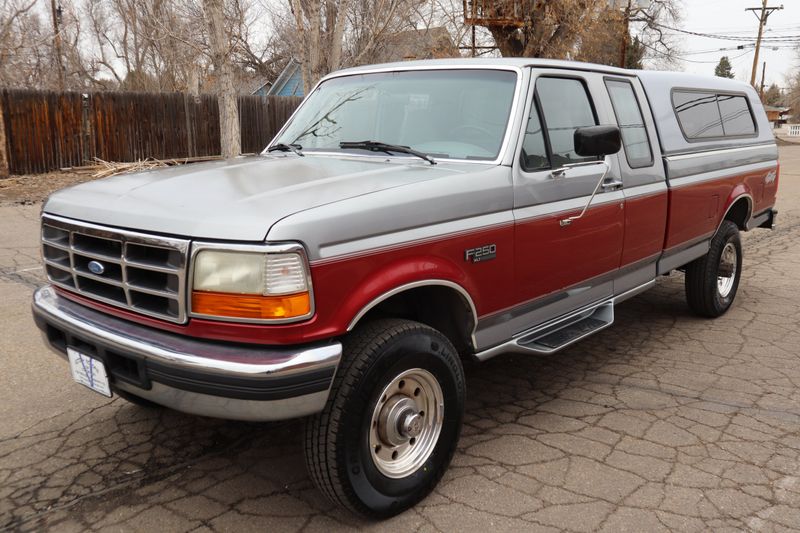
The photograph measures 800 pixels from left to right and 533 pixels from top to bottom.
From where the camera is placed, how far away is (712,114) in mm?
5781

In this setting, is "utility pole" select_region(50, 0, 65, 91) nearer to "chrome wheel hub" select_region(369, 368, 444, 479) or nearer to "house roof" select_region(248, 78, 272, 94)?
"house roof" select_region(248, 78, 272, 94)

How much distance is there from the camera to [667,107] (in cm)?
514

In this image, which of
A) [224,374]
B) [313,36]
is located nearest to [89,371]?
[224,374]

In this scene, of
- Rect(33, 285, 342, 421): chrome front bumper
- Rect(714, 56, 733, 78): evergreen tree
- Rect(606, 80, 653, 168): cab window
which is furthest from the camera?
Rect(714, 56, 733, 78): evergreen tree

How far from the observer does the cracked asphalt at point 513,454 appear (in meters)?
2.99

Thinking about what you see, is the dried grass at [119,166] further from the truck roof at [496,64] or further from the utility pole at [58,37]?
the utility pole at [58,37]

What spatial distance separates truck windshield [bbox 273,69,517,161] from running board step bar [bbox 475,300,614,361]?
994 millimetres

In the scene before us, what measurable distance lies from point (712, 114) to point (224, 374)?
16.2 feet

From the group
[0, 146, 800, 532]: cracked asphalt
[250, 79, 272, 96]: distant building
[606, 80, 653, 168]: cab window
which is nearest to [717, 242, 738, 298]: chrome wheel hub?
[0, 146, 800, 532]: cracked asphalt

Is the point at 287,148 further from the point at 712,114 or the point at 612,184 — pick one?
the point at 712,114

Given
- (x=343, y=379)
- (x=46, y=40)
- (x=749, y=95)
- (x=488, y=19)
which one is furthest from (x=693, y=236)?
(x=46, y=40)

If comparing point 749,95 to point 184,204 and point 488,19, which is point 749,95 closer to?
point 184,204

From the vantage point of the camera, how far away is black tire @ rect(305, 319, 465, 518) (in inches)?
106

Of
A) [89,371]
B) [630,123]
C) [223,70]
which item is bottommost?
[89,371]
